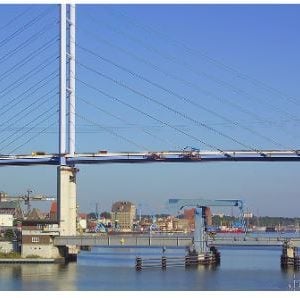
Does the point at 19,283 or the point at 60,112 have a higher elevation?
the point at 60,112

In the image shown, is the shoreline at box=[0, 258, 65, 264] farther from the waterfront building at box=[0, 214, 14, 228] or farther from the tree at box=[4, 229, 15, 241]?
the waterfront building at box=[0, 214, 14, 228]

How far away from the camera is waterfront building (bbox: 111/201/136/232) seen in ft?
223

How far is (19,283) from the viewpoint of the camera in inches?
618

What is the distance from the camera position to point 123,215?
70938 millimetres

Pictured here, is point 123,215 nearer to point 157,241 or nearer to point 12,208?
point 12,208

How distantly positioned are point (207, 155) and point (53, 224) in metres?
4.89

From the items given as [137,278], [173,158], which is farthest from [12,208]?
[137,278]

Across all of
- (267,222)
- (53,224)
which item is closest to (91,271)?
(53,224)

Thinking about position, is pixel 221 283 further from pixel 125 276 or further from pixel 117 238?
pixel 117 238

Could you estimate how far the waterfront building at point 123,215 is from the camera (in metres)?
68.0

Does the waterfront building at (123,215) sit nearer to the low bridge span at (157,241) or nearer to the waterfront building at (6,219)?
the waterfront building at (6,219)

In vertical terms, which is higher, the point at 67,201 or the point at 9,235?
the point at 67,201

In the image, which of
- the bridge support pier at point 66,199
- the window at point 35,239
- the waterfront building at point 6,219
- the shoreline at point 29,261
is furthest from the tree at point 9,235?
the waterfront building at point 6,219

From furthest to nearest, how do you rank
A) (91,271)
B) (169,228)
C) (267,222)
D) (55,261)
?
(267,222)
(169,228)
(55,261)
(91,271)
